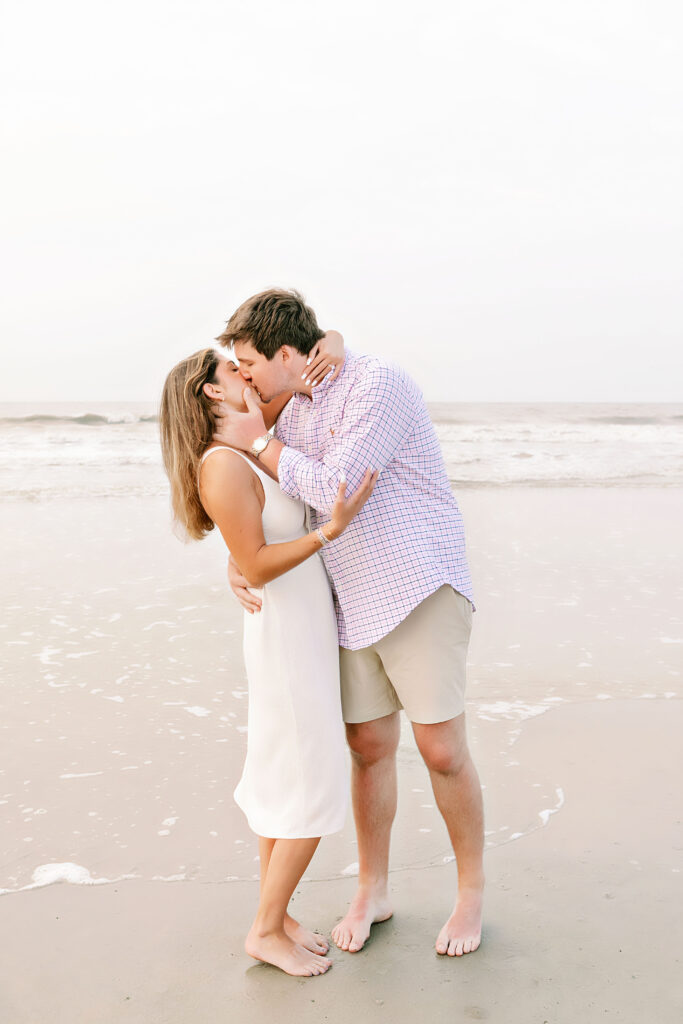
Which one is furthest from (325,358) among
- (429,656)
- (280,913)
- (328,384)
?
(280,913)

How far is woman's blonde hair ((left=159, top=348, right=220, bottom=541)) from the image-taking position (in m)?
2.29

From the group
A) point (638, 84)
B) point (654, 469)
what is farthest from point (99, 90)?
point (654, 469)

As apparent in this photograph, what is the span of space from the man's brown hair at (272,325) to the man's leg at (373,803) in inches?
42.9

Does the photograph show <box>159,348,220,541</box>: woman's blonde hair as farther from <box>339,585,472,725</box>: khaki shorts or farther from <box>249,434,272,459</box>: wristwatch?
<box>339,585,472,725</box>: khaki shorts

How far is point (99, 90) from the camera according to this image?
56.9 feet

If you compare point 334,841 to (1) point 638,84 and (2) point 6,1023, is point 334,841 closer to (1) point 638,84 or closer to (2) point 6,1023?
(2) point 6,1023

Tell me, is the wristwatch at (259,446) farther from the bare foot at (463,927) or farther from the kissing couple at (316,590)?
the bare foot at (463,927)

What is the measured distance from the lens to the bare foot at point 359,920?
7.91 ft

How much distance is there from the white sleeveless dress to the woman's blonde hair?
16cm

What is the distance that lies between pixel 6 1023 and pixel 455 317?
19.1 metres

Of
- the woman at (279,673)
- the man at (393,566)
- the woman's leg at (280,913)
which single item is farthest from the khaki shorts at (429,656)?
the woman's leg at (280,913)

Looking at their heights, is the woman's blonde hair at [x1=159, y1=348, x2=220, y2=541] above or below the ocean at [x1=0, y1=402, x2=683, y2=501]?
above

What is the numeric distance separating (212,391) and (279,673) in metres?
0.77

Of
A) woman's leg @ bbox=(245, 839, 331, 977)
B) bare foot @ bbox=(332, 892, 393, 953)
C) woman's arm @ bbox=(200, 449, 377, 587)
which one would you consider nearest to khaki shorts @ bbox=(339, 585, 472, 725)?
woman's arm @ bbox=(200, 449, 377, 587)
